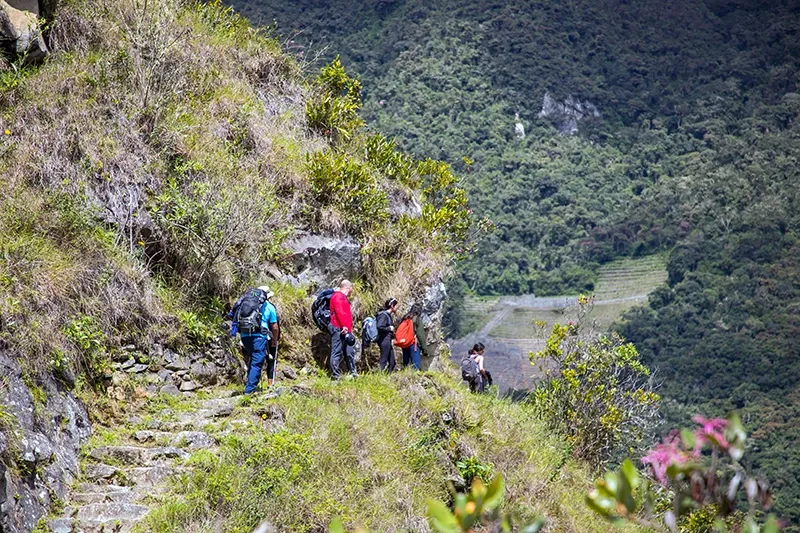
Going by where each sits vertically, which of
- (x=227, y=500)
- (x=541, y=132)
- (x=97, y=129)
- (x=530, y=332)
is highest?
(x=97, y=129)

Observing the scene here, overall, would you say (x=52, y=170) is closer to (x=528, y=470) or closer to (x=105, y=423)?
(x=105, y=423)

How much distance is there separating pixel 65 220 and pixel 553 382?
27.0 feet

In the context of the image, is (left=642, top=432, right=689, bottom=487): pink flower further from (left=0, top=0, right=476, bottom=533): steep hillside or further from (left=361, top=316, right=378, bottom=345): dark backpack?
(left=361, top=316, right=378, bottom=345): dark backpack

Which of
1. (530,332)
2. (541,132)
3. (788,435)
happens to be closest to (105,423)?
(788,435)

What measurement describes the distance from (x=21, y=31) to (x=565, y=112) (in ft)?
279

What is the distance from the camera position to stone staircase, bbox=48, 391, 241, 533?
832 centimetres

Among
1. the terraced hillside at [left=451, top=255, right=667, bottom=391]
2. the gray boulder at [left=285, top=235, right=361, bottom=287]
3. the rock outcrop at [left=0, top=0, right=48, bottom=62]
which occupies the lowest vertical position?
the terraced hillside at [left=451, top=255, right=667, bottom=391]

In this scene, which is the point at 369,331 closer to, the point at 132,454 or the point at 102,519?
the point at 132,454

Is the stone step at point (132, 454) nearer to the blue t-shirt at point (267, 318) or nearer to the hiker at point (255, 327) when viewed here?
the hiker at point (255, 327)

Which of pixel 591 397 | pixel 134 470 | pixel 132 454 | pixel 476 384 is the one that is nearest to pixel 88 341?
pixel 132 454

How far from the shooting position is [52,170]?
11.7 m

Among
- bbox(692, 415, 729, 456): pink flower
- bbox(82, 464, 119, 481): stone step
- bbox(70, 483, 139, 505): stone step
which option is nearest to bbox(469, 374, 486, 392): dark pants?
bbox(82, 464, 119, 481): stone step

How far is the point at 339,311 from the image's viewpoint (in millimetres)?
12547

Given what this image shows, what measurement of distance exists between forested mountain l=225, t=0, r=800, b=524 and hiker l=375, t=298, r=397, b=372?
141 feet
